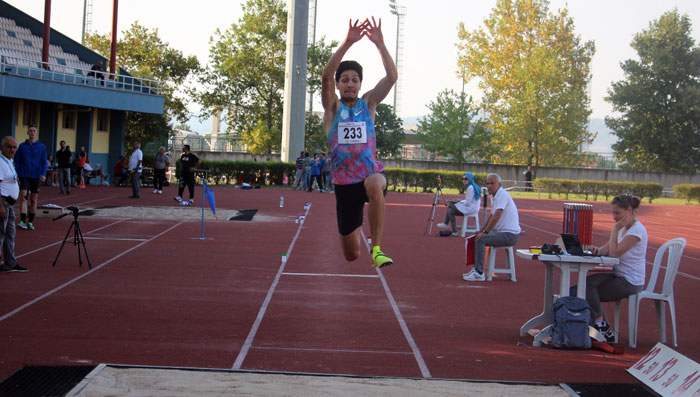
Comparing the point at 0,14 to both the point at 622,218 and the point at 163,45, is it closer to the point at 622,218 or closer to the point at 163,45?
the point at 163,45

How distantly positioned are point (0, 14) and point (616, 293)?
37381 millimetres

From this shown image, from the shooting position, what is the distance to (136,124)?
4688 cm

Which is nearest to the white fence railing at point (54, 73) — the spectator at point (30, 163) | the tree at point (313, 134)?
the spectator at point (30, 163)

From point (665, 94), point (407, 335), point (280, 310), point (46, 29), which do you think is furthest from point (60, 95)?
point (665, 94)

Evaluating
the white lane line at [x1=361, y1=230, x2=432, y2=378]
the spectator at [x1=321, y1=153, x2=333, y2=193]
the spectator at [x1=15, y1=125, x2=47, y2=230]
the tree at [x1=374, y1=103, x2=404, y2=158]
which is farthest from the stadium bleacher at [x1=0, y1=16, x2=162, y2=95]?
the tree at [x1=374, y1=103, x2=404, y2=158]

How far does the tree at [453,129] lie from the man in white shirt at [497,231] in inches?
1911

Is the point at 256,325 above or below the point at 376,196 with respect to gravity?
below

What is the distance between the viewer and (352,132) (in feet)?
20.6

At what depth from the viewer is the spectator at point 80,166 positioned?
32969 millimetres

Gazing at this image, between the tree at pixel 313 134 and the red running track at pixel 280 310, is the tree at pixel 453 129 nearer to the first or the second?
the tree at pixel 313 134

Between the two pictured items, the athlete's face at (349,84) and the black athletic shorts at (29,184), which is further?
the black athletic shorts at (29,184)

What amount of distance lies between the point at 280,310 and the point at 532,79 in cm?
4627

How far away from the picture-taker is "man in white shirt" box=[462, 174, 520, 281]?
40.4 ft

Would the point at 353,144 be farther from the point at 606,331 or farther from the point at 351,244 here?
the point at 606,331
